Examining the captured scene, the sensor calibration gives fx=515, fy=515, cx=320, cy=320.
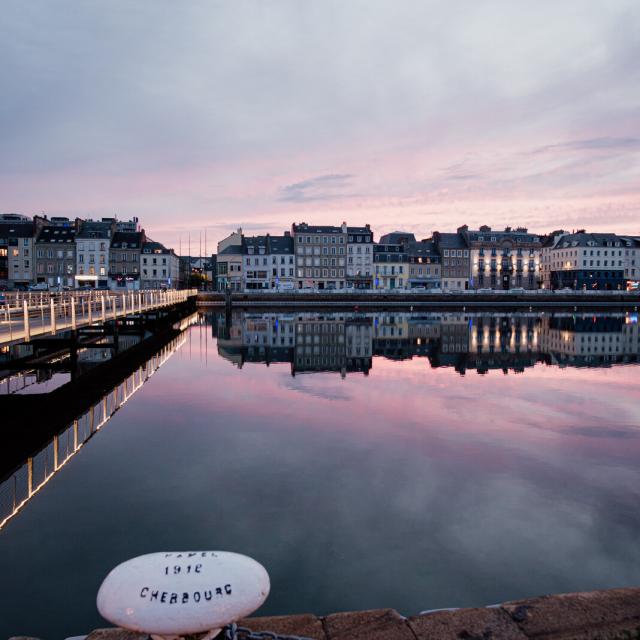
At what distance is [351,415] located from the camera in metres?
A: 19.0

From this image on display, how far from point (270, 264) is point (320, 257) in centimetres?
992

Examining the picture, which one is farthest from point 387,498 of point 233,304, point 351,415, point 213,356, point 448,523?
point 233,304

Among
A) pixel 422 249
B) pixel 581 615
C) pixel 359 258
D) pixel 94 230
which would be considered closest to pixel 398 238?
pixel 422 249

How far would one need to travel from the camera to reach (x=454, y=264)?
107 metres

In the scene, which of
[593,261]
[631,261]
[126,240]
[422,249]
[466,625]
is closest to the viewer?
[466,625]

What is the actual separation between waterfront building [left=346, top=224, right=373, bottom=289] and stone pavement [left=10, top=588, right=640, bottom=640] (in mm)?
97278

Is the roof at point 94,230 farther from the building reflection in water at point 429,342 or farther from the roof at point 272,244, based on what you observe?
the building reflection in water at point 429,342

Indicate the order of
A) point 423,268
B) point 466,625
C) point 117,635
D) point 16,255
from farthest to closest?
point 423,268 → point 16,255 → point 466,625 → point 117,635

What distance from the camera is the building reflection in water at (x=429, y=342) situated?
33344mm

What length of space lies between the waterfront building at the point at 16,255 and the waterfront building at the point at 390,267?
64.9 meters

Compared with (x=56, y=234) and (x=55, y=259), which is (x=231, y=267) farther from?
(x=56, y=234)

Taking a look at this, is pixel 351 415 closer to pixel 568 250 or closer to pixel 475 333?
pixel 475 333

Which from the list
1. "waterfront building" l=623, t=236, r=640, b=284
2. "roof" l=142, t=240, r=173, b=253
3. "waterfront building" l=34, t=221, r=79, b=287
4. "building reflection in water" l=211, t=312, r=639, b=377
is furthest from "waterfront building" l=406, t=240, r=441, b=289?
"waterfront building" l=34, t=221, r=79, b=287

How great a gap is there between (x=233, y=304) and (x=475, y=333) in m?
51.2
